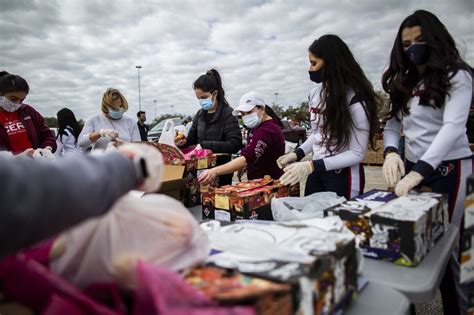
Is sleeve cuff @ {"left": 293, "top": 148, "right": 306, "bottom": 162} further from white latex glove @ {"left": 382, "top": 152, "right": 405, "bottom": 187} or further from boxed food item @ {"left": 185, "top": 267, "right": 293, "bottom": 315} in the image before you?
boxed food item @ {"left": 185, "top": 267, "right": 293, "bottom": 315}

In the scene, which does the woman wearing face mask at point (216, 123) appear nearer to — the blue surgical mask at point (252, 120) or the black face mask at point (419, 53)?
the blue surgical mask at point (252, 120)

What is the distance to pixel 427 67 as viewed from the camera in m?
1.36

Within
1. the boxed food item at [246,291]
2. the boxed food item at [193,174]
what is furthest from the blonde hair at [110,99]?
the boxed food item at [246,291]

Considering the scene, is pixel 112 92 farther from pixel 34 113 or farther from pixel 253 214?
pixel 253 214

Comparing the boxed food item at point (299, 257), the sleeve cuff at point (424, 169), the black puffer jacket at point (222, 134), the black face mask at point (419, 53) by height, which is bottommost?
the boxed food item at point (299, 257)

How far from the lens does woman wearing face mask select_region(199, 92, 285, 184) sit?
2.03m

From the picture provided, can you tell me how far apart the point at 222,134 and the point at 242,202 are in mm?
1116

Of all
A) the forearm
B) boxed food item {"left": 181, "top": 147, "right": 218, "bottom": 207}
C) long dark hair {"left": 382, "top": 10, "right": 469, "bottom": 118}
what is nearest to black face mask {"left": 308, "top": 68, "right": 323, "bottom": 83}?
long dark hair {"left": 382, "top": 10, "right": 469, "bottom": 118}

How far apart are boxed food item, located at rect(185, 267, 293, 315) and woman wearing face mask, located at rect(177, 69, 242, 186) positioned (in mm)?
1743

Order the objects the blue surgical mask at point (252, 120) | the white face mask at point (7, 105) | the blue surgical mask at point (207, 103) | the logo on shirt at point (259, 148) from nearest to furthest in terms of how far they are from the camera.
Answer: the logo on shirt at point (259, 148) < the blue surgical mask at point (252, 120) < the blue surgical mask at point (207, 103) < the white face mask at point (7, 105)

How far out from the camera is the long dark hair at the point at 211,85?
248 cm

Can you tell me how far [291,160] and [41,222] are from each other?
1.67 m

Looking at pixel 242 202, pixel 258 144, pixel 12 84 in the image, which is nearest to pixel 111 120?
pixel 12 84

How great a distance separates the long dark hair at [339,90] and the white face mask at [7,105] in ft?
7.98
